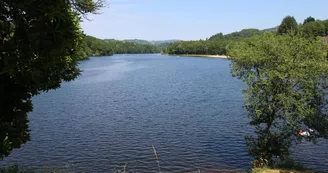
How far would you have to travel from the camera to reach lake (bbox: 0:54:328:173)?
1013 inches

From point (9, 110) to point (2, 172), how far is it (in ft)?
15.5

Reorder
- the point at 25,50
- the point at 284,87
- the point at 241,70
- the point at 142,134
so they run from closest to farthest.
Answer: the point at 25,50, the point at 284,87, the point at 241,70, the point at 142,134

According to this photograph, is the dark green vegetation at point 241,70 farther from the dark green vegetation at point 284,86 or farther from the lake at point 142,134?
the lake at point 142,134

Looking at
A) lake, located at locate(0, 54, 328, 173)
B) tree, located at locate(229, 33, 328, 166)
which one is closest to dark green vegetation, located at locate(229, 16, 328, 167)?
tree, located at locate(229, 33, 328, 166)

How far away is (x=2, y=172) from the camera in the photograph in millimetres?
13016

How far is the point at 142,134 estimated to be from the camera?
33188 mm

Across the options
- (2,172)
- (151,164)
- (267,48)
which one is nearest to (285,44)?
(267,48)

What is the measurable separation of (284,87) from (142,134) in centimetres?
1695

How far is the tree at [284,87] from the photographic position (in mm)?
20547

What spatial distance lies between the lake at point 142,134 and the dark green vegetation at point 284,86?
4197 millimetres

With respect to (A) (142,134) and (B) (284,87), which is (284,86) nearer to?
(B) (284,87)

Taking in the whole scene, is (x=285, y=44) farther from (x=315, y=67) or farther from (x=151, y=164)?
(x=151, y=164)

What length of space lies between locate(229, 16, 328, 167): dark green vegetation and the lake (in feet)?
13.8

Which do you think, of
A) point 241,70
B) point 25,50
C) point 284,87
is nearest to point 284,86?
point 284,87
